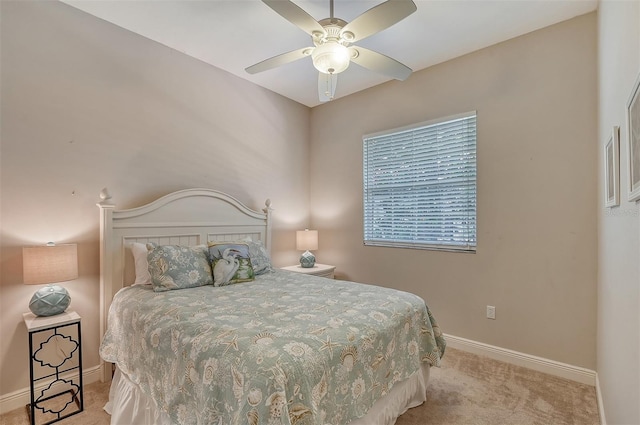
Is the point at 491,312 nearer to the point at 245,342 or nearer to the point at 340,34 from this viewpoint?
the point at 245,342

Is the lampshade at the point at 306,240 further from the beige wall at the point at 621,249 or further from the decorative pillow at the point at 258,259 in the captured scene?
the beige wall at the point at 621,249

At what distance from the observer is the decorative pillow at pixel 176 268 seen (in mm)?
2275

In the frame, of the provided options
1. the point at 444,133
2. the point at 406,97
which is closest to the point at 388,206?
the point at 444,133

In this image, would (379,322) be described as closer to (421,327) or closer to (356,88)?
(421,327)

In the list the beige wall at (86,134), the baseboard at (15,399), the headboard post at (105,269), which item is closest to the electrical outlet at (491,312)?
the beige wall at (86,134)

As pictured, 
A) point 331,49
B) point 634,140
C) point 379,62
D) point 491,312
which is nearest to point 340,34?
point 331,49

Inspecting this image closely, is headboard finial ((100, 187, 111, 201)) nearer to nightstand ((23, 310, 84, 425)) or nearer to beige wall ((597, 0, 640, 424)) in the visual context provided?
nightstand ((23, 310, 84, 425))

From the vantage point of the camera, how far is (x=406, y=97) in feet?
11.2

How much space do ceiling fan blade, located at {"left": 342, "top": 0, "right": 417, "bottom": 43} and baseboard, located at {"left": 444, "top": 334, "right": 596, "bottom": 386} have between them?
2.81 m

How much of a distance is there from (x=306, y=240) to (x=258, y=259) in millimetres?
1057

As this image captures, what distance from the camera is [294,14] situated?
1743 mm

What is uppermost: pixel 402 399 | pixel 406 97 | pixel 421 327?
pixel 406 97

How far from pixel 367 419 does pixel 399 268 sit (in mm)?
2004

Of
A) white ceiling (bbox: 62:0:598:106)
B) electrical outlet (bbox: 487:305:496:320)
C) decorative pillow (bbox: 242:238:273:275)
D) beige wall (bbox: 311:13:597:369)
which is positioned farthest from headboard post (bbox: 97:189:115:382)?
electrical outlet (bbox: 487:305:496:320)
